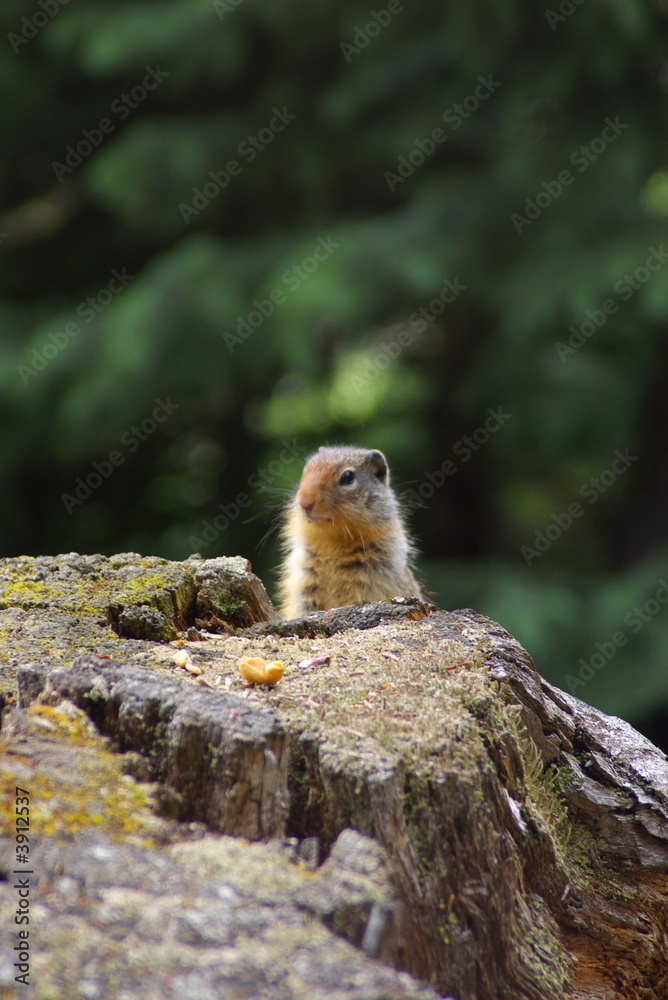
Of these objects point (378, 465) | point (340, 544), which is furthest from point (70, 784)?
point (378, 465)

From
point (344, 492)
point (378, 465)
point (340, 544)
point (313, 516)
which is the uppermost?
point (378, 465)

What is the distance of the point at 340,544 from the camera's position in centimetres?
502

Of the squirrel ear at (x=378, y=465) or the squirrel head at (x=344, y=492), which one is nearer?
the squirrel head at (x=344, y=492)

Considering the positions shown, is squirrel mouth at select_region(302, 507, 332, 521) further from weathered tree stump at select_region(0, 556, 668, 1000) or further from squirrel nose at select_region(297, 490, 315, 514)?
weathered tree stump at select_region(0, 556, 668, 1000)

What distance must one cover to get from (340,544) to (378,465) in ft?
2.36

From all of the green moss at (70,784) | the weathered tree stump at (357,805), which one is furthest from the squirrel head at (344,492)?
the green moss at (70,784)

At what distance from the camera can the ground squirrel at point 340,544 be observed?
486cm

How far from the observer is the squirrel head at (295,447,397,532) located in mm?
4918

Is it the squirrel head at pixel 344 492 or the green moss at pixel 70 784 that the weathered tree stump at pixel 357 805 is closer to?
the green moss at pixel 70 784

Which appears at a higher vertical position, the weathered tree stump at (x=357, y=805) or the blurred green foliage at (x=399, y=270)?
the blurred green foliage at (x=399, y=270)

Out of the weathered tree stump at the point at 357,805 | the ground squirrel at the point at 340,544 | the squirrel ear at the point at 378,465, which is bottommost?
the weathered tree stump at the point at 357,805

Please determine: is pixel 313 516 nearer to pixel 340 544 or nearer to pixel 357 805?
pixel 340 544

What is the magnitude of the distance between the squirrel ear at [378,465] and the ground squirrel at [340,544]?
9.5 inches

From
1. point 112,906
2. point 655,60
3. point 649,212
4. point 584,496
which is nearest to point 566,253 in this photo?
point 649,212
